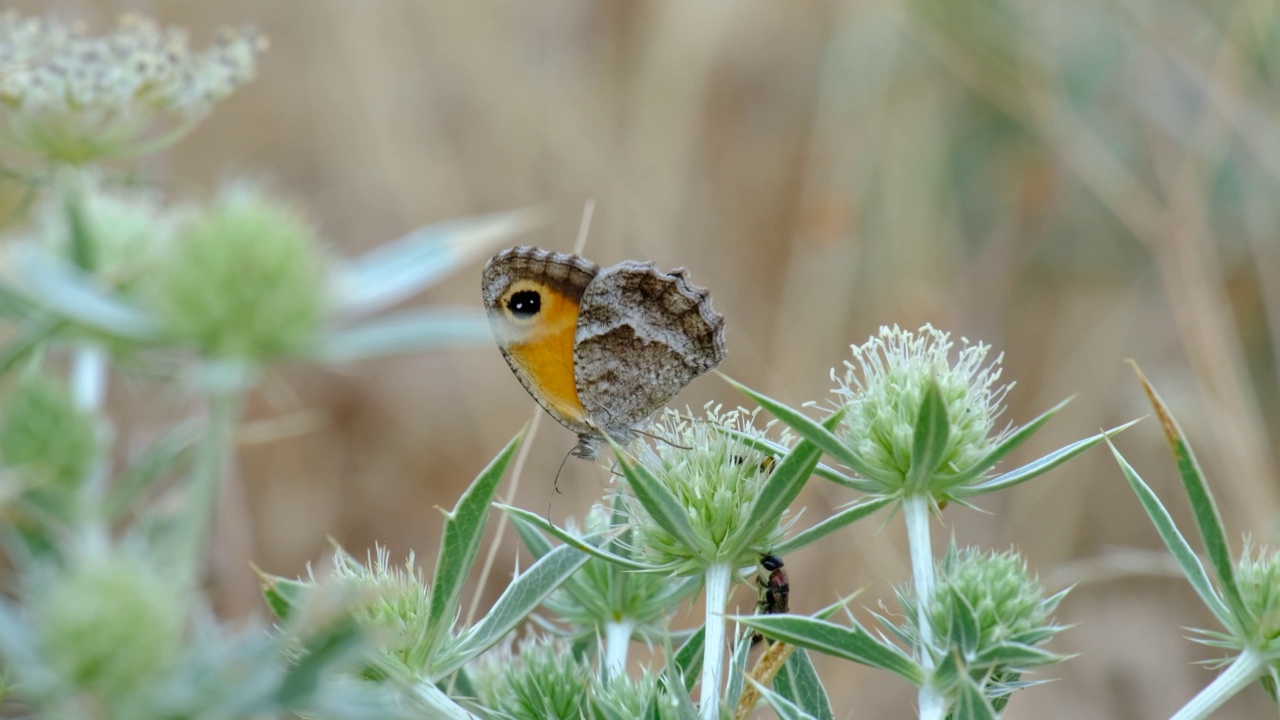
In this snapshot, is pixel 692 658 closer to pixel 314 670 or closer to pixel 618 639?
pixel 618 639

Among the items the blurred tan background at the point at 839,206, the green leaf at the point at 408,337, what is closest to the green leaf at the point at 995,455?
the green leaf at the point at 408,337

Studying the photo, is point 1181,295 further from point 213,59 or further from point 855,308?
point 213,59

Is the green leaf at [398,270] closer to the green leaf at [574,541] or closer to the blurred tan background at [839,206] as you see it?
the green leaf at [574,541]

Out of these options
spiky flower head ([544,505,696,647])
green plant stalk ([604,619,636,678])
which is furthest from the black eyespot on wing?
green plant stalk ([604,619,636,678])

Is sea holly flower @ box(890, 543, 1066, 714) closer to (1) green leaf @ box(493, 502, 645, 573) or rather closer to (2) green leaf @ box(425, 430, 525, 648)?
(1) green leaf @ box(493, 502, 645, 573)

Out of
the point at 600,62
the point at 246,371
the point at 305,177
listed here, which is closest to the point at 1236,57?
the point at 600,62

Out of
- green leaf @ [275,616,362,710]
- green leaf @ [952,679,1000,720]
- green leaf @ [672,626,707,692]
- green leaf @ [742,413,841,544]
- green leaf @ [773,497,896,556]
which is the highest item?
green leaf @ [742,413,841,544]

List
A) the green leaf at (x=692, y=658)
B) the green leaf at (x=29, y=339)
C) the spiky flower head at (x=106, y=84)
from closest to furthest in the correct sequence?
the green leaf at (x=29, y=339), the green leaf at (x=692, y=658), the spiky flower head at (x=106, y=84)
